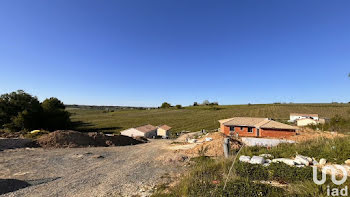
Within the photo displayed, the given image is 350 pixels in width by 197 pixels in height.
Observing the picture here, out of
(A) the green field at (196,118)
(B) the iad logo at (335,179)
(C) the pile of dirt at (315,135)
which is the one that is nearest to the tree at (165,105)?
(A) the green field at (196,118)

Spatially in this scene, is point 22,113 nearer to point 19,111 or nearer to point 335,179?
point 19,111

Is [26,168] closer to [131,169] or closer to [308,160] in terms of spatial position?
[131,169]

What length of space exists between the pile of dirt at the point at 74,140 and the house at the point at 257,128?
74.6 ft

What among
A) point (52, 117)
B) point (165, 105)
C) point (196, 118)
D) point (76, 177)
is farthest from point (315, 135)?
point (165, 105)

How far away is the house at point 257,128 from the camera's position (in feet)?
100.0

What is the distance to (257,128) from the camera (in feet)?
108

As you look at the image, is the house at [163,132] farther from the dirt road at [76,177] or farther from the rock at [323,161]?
the rock at [323,161]

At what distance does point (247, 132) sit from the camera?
114ft

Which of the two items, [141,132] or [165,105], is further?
[165,105]

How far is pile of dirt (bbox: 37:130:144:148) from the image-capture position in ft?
67.6

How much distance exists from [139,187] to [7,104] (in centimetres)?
5476

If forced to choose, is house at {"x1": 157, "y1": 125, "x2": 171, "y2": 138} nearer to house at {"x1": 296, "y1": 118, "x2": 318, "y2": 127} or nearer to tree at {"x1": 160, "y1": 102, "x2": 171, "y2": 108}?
house at {"x1": 296, "y1": 118, "x2": 318, "y2": 127}

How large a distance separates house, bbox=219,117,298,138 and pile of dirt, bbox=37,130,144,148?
22.7 metres

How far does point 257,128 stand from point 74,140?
106 ft
